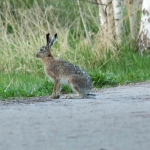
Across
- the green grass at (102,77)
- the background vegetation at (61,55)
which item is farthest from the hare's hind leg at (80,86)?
the background vegetation at (61,55)

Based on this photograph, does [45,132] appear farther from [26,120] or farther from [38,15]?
[38,15]

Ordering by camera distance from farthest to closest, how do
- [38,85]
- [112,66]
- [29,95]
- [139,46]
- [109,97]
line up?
[139,46], [112,66], [38,85], [29,95], [109,97]

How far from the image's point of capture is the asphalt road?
5.77 meters

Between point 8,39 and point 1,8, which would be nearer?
point 8,39

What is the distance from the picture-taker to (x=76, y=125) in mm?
6871

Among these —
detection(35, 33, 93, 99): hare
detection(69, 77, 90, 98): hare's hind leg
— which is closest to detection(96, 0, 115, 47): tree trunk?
detection(35, 33, 93, 99): hare

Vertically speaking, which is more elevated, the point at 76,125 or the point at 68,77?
the point at 68,77

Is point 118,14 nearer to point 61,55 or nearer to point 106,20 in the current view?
point 106,20

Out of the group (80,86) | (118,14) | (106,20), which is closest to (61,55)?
(106,20)

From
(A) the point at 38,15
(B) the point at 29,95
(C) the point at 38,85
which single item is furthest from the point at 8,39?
(B) the point at 29,95

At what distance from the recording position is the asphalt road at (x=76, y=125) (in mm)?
5773

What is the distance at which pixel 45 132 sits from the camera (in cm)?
647

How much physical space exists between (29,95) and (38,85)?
1.59 metres

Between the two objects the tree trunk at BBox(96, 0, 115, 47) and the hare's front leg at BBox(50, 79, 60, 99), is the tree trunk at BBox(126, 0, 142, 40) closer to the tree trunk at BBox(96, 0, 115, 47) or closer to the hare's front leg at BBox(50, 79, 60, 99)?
the tree trunk at BBox(96, 0, 115, 47)
